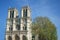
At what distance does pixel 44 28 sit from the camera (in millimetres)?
46344

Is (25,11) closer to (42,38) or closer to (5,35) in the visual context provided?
(5,35)

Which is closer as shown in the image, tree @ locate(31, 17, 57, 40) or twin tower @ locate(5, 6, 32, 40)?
tree @ locate(31, 17, 57, 40)

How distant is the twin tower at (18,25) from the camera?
6139 cm

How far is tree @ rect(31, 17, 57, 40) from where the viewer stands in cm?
4603

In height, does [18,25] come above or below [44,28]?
above

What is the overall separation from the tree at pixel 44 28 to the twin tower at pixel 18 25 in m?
13.2

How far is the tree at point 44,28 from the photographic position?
46.0 m

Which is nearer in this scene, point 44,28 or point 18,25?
point 44,28

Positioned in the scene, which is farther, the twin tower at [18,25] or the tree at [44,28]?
the twin tower at [18,25]

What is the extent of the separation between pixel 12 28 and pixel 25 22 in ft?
13.9

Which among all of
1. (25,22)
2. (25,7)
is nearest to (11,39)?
(25,22)

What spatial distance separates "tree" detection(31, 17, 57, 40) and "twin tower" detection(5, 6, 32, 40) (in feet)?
43.2

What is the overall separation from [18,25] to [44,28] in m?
19.1

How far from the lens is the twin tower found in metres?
61.4
